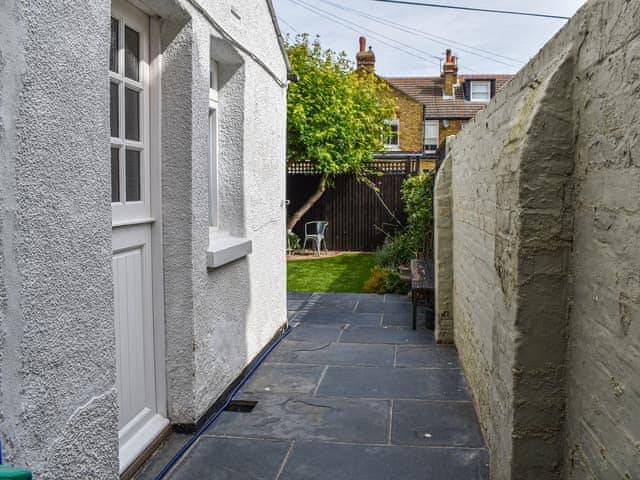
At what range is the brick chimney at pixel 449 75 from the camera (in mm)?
30656

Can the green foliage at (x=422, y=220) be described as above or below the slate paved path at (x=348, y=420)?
above

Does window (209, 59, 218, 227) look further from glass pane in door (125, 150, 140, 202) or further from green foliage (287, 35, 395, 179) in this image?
green foliage (287, 35, 395, 179)

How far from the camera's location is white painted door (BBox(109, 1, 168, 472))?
390cm

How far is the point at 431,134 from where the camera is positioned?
95.2 feet

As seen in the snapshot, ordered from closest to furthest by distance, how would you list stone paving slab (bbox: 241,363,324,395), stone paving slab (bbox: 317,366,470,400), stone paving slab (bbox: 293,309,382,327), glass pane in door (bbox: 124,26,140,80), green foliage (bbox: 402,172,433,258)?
glass pane in door (bbox: 124,26,140,80)
stone paving slab (bbox: 317,366,470,400)
stone paving slab (bbox: 241,363,324,395)
stone paving slab (bbox: 293,309,382,327)
green foliage (bbox: 402,172,433,258)

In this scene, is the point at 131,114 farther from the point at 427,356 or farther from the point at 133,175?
the point at 427,356

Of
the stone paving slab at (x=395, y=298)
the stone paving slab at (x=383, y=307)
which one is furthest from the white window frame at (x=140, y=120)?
the stone paving slab at (x=395, y=298)

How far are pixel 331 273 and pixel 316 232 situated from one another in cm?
330

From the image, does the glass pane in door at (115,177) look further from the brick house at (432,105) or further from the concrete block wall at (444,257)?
the brick house at (432,105)

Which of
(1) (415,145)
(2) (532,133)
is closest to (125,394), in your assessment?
(2) (532,133)

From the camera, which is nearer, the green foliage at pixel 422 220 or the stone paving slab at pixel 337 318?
the stone paving slab at pixel 337 318

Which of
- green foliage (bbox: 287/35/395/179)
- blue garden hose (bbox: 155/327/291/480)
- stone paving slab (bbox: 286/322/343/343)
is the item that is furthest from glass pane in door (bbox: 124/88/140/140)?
green foliage (bbox: 287/35/395/179)

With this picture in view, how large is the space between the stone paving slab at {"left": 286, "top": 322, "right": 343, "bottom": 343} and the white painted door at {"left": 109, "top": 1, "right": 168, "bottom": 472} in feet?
11.0

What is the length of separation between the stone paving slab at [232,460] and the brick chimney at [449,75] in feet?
91.9
